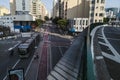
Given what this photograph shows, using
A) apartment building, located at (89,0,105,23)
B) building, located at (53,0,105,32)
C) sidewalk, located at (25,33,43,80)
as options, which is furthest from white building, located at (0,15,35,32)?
sidewalk, located at (25,33,43,80)

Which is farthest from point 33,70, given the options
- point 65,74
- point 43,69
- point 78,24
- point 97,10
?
point 97,10

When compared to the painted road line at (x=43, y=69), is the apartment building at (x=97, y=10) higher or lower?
higher

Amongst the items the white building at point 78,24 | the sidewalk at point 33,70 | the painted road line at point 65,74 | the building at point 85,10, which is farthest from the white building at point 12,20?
the painted road line at point 65,74

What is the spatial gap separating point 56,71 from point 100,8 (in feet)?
247

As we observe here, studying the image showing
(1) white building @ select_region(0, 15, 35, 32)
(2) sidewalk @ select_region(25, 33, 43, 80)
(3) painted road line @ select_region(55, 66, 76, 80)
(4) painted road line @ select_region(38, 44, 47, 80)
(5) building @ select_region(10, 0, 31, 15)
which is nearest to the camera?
(3) painted road line @ select_region(55, 66, 76, 80)

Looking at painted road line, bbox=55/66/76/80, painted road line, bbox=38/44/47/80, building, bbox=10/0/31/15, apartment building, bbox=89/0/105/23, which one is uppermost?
building, bbox=10/0/31/15

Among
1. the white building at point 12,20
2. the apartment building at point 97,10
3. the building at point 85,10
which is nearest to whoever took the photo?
the apartment building at point 97,10

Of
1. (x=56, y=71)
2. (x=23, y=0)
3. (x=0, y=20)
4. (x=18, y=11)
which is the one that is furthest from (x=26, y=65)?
(x=23, y=0)

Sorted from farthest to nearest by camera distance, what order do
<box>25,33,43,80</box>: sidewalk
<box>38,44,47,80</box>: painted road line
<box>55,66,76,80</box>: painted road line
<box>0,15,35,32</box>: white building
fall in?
<box>0,15,35,32</box>: white building < <box>38,44,47,80</box>: painted road line < <box>25,33,43,80</box>: sidewalk < <box>55,66,76,80</box>: painted road line

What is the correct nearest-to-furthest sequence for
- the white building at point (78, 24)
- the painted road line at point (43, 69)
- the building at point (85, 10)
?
1. the painted road line at point (43, 69)
2. the building at point (85, 10)
3. the white building at point (78, 24)

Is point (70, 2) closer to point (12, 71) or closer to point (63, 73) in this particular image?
point (63, 73)

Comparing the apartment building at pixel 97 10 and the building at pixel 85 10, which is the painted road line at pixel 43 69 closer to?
the building at pixel 85 10

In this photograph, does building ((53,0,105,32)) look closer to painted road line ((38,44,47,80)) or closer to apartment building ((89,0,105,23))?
apartment building ((89,0,105,23))

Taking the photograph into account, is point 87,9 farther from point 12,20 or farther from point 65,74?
point 65,74
